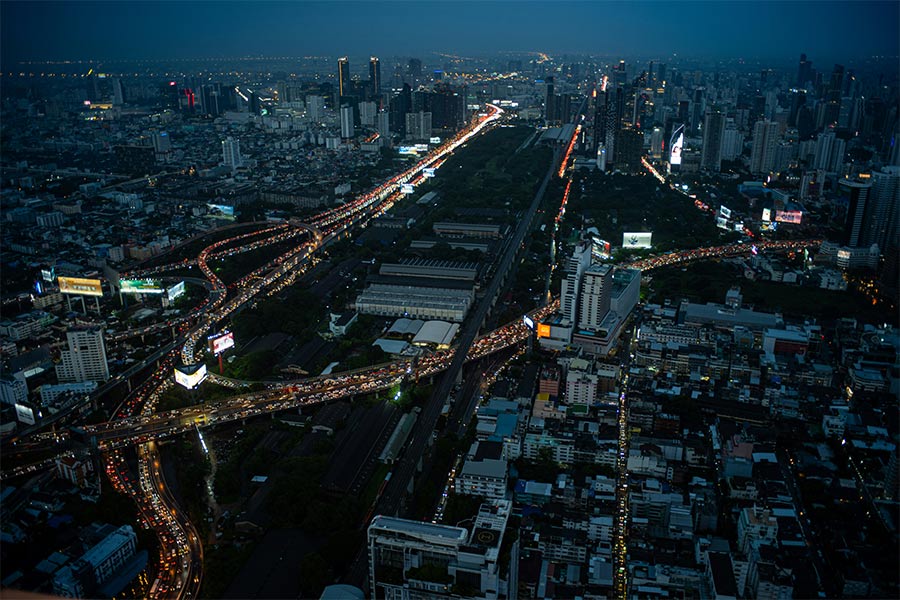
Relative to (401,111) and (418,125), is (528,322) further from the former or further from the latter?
(401,111)

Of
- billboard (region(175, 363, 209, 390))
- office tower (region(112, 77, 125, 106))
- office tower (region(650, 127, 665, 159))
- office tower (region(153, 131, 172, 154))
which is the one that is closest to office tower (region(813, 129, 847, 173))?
office tower (region(650, 127, 665, 159))

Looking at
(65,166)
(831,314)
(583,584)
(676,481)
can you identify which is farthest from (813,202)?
(65,166)

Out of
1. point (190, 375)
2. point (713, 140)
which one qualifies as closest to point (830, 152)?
point (713, 140)

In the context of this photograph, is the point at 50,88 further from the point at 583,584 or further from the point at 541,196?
the point at 583,584

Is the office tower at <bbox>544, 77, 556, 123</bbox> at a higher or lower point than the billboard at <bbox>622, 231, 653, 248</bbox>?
higher

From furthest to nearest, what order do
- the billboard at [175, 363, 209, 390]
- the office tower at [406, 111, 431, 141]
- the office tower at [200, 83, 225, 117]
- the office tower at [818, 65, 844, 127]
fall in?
the office tower at [200, 83, 225, 117] < the office tower at [406, 111, 431, 141] < the office tower at [818, 65, 844, 127] < the billboard at [175, 363, 209, 390]

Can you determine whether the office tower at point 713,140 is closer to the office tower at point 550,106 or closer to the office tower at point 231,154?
the office tower at point 550,106

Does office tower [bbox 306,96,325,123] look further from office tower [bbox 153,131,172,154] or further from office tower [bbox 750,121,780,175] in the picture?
Answer: office tower [bbox 750,121,780,175]
